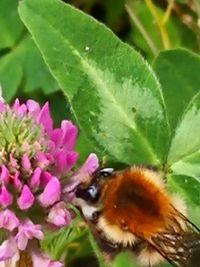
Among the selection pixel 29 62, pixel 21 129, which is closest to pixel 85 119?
pixel 21 129

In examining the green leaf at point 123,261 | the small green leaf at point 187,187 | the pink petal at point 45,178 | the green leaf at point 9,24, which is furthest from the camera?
the green leaf at point 9,24

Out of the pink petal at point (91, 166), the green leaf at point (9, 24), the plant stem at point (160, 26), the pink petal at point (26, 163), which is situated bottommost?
the plant stem at point (160, 26)

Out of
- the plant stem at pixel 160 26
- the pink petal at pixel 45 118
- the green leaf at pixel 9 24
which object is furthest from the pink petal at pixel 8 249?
the plant stem at pixel 160 26

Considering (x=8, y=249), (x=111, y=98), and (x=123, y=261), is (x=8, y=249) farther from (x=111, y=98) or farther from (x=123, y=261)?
(x=111, y=98)

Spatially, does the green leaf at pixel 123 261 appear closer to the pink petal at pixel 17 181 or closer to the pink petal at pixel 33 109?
the pink petal at pixel 17 181

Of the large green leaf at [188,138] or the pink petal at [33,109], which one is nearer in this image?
the pink petal at [33,109]

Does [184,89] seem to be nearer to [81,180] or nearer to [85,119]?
[85,119]

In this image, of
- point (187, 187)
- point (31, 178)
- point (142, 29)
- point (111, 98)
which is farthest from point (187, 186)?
point (142, 29)
